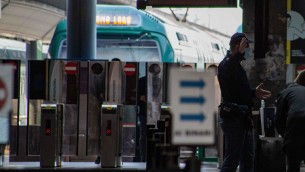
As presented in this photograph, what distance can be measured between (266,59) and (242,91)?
290cm

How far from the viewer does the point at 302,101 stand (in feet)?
27.0

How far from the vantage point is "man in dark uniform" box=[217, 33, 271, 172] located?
8.29 meters

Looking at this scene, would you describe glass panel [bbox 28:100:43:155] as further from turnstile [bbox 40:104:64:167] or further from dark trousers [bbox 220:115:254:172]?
dark trousers [bbox 220:115:254:172]

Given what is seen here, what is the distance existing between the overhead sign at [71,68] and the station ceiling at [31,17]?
28.2 feet

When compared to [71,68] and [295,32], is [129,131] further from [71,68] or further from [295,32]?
[295,32]

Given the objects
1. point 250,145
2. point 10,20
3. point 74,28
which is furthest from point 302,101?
point 10,20

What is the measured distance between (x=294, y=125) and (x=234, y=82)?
85cm

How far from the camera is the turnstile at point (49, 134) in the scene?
1223 centimetres

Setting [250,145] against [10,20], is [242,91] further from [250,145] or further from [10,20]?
[10,20]

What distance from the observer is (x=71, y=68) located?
13.4 metres

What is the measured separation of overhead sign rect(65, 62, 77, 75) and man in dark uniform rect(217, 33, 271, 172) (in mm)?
5215

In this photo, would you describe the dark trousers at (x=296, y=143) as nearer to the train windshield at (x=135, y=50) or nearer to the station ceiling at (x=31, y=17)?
the train windshield at (x=135, y=50)

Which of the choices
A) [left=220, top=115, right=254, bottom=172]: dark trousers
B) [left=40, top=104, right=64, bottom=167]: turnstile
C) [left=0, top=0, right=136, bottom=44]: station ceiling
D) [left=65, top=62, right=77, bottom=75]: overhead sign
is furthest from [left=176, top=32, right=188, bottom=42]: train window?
[left=220, top=115, right=254, bottom=172]: dark trousers

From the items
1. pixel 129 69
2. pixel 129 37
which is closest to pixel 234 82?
pixel 129 69
